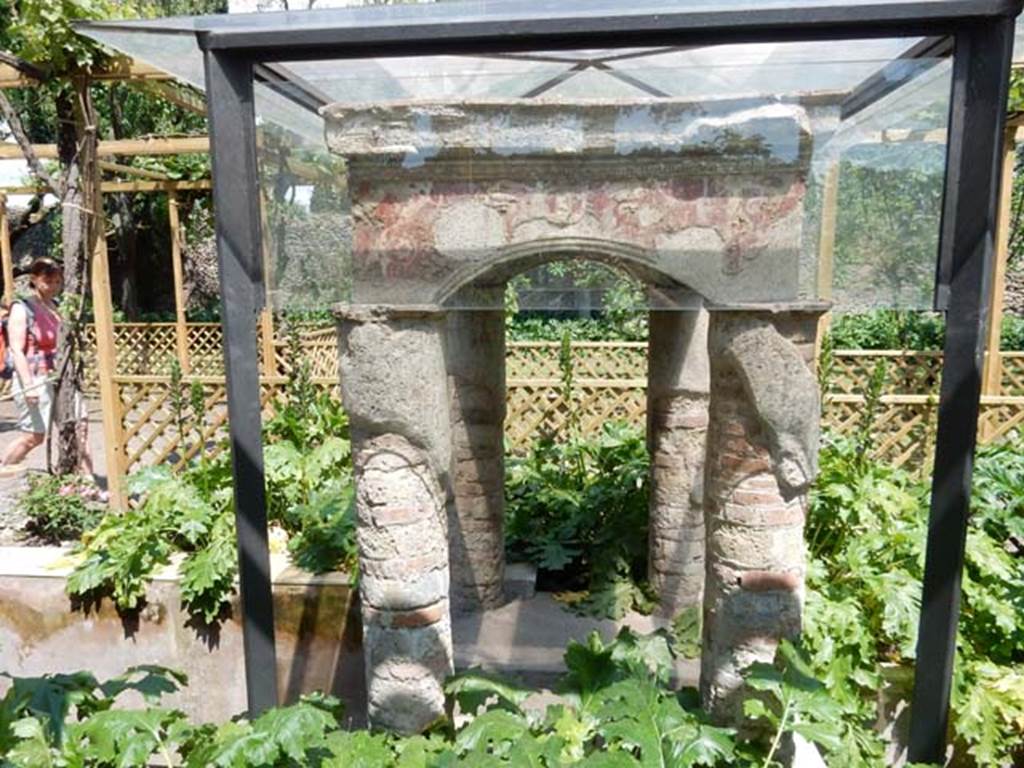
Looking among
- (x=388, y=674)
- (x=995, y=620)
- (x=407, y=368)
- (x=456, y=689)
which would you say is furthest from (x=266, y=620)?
(x=995, y=620)

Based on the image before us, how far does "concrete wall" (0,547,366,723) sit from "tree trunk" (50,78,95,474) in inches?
50.1

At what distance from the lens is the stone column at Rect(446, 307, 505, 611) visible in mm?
4047

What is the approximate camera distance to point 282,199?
7.88ft

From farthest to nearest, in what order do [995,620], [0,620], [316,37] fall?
1. [0,620]
2. [995,620]
3. [316,37]

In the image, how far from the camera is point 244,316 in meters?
2.33

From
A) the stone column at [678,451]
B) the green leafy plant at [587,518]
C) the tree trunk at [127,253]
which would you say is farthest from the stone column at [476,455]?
the tree trunk at [127,253]

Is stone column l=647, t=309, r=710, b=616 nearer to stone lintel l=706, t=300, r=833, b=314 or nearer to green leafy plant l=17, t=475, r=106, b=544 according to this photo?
stone lintel l=706, t=300, r=833, b=314

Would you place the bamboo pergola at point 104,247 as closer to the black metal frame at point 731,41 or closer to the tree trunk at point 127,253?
the black metal frame at point 731,41

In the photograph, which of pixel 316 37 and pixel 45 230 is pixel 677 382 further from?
pixel 45 230

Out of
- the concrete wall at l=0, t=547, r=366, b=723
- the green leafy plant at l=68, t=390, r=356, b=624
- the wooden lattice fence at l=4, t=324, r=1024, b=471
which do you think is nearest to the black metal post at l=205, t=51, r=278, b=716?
the concrete wall at l=0, t=547, r=366, b=723

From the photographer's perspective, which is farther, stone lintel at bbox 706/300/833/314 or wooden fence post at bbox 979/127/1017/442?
wooden fence post at bbox 979/127/1017/442

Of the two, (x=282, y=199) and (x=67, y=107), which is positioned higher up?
(x=67, y=107)

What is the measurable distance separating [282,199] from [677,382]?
7.82ft

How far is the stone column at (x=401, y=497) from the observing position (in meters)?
2.43
